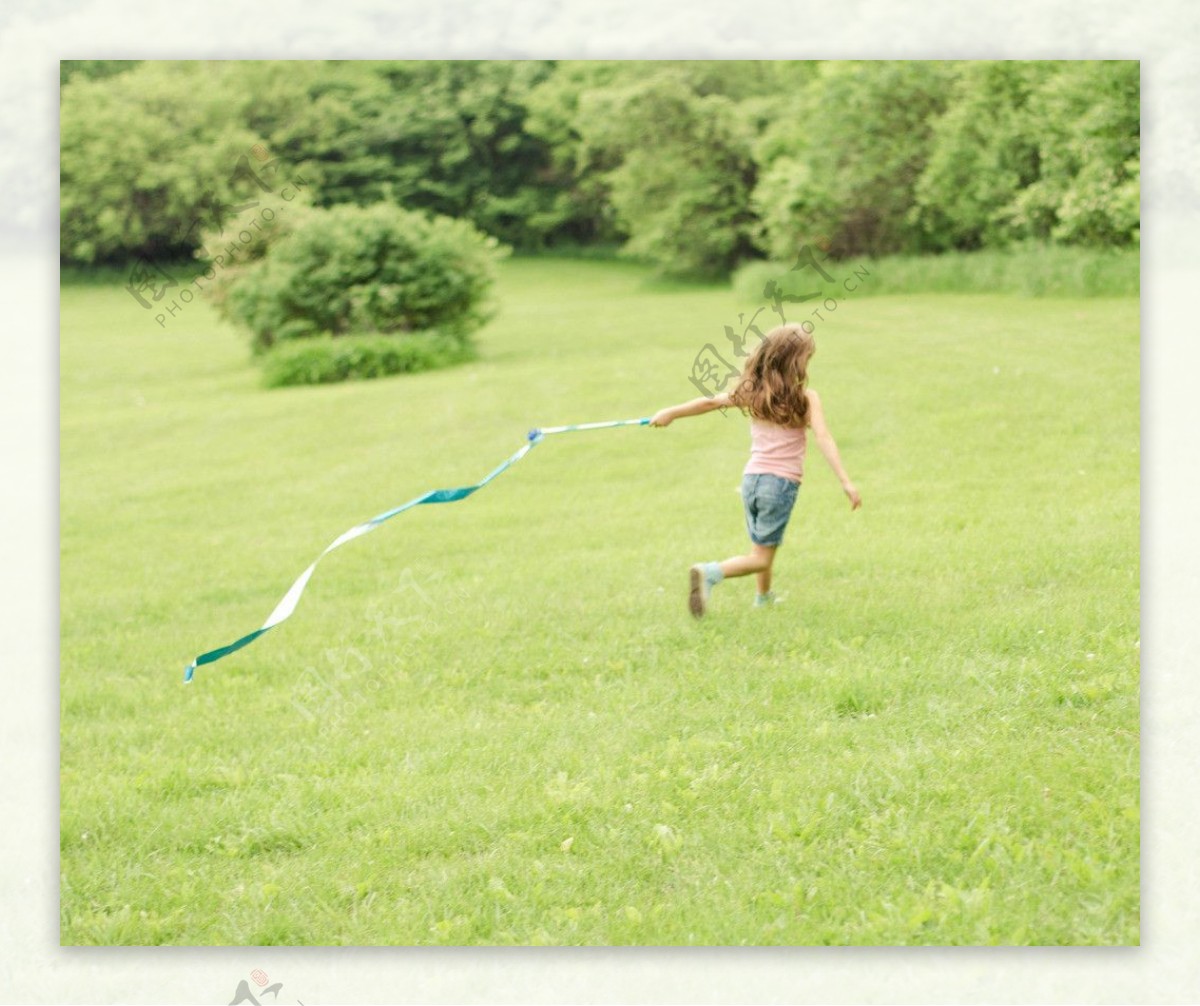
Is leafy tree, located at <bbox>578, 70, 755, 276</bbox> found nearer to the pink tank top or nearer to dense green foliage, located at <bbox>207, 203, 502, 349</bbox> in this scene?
dense green foliage, located at <bbox>207, 203, 502, 349</bbox>

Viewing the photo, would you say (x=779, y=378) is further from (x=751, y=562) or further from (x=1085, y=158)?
(x=1085, y=158)

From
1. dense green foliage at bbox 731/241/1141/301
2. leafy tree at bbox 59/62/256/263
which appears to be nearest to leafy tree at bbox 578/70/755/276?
dense green foliage at bbox 731/241/1141/301

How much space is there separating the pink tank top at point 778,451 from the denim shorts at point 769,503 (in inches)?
1.1

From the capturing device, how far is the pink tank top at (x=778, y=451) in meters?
4.93

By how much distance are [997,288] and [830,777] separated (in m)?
8.71

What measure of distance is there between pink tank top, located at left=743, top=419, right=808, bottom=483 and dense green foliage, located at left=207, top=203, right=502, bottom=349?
9.22 meters

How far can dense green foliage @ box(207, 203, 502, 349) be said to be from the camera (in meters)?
13.6

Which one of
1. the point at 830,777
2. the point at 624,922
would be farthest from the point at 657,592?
the point at 624,922

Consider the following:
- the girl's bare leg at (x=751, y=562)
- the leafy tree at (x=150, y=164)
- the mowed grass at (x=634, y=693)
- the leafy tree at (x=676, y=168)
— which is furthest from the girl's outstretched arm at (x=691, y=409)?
the leafy tree at (x=676, y=168)

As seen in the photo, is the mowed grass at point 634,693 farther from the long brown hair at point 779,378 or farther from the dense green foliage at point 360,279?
the dense green foliage at point 360,279

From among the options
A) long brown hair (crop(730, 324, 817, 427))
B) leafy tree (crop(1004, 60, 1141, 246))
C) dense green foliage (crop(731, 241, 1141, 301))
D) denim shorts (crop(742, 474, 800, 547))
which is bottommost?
denim shorts (crop(742, 474, 800, 547))

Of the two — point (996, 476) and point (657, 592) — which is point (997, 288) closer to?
point (996, 476)

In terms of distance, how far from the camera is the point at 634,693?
447 centimetres

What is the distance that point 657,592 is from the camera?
5.59m
